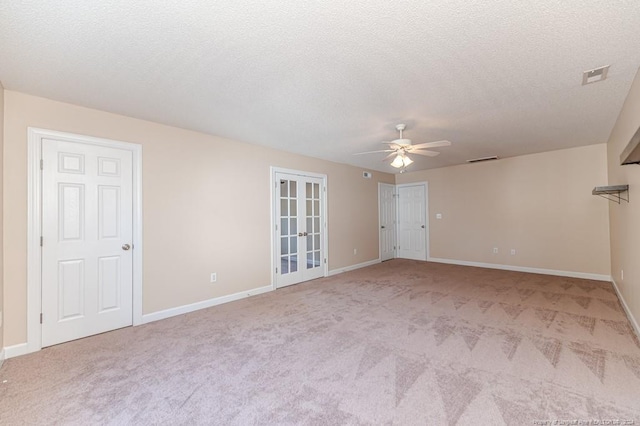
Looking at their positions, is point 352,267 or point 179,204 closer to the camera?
point 179,204

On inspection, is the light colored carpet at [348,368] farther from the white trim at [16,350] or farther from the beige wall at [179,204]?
the beige wall at [179,204]

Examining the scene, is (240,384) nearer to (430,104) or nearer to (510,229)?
(430,104)

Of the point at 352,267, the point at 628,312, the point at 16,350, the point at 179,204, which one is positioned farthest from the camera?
the point at 352,267

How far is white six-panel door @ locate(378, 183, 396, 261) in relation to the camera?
7.40 metres

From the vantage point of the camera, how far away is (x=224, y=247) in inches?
165

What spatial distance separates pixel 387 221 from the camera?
7594mm

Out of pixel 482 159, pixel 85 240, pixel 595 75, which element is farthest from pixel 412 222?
pixel 85 240

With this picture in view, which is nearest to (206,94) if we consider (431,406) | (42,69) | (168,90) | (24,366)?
(168,90)

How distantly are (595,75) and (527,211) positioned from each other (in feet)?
13.1

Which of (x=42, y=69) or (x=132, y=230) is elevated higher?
(x=42, y=69)

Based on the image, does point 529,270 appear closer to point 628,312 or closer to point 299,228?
point 628,312

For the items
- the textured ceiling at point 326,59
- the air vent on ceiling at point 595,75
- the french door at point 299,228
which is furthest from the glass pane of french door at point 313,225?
the air vent on ceiling at point 595,75

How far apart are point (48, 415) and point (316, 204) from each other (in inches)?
177

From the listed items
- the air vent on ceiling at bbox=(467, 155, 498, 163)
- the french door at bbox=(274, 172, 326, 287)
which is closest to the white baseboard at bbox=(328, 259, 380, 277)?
the french door at bbox=(274, 172, 326, 287)
